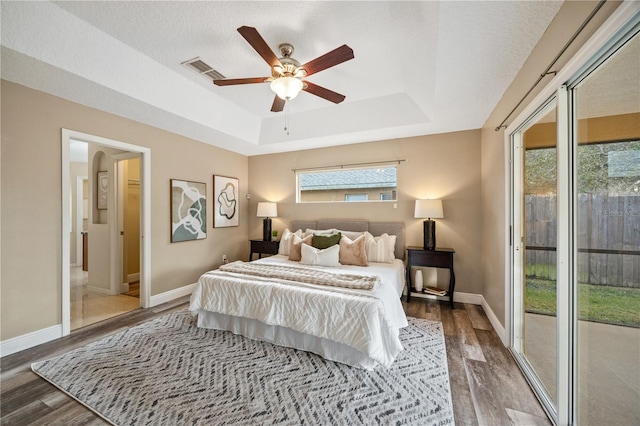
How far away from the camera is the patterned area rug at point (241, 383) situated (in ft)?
5.30

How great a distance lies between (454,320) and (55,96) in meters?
5.07

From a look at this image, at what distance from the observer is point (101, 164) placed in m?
4.42

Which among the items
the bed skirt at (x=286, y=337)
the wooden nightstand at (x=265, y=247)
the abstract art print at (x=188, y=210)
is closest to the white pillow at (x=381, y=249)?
the bed skirt at (x=286, y=337)

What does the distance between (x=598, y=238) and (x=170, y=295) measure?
4.61 metres

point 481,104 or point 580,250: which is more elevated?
point 481,104

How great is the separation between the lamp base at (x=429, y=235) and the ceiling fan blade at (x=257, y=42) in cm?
287

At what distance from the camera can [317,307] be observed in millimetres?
2232

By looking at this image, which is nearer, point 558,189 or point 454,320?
point 558,189

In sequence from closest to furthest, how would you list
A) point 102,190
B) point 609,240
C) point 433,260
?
1. point 609,240
2. point 433,260
3. point 102,190

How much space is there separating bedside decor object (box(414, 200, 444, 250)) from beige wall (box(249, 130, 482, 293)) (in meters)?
0.32

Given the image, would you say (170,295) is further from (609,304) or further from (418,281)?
(609,304)

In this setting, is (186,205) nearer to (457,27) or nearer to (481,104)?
(457,27)

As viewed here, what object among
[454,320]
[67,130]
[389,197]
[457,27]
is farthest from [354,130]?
[67,130]

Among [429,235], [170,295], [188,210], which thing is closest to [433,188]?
[429,235]
